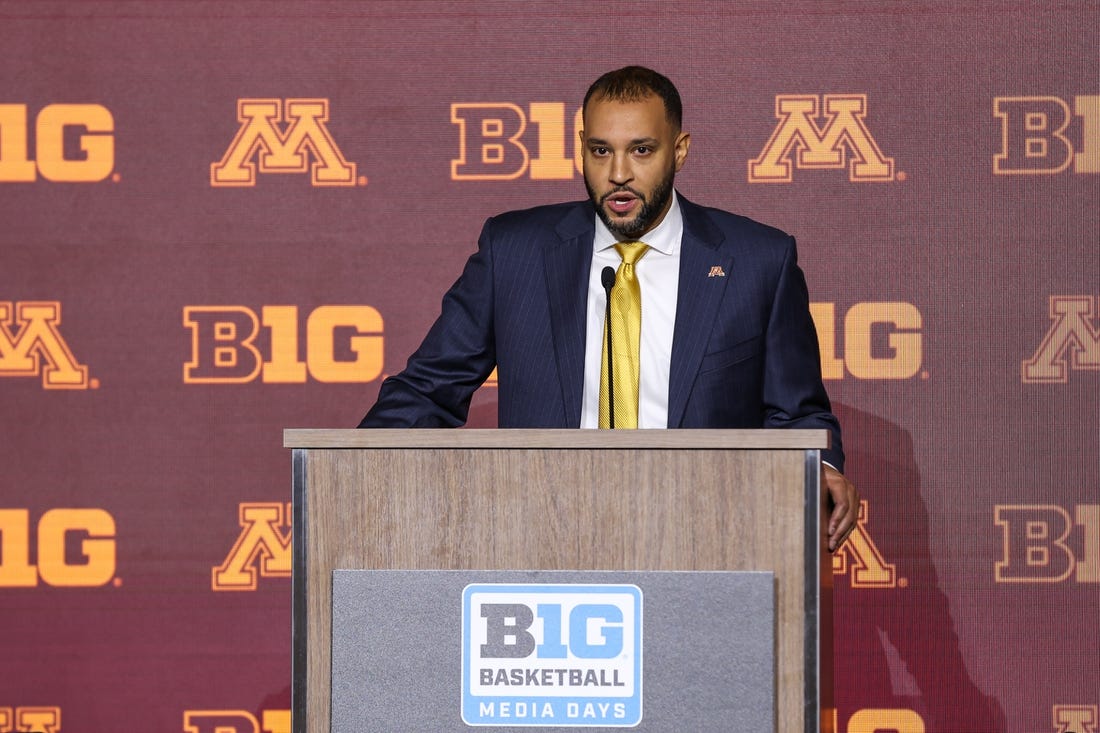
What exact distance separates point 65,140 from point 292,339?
801 millimetres

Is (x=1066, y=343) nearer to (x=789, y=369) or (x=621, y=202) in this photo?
(x=789, y=369)

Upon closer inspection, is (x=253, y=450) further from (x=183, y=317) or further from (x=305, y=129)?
(x=305, y=129)

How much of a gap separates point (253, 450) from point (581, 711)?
6.57 ft

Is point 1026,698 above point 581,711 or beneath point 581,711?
beneath

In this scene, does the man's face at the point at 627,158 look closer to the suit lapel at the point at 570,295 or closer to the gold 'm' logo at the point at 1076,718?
the suit lapel at the point at 570,295

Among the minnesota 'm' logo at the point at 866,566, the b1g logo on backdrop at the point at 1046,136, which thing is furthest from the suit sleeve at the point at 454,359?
the b1g logo on backdrop at the point at 1046,136

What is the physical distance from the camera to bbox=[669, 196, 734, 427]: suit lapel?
208 centimetres

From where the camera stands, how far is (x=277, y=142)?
3.40 meters

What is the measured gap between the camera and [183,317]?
339 centimetres

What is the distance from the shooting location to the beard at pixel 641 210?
2.19 metres

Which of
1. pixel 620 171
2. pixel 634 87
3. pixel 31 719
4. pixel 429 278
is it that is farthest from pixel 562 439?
pixel 31 719

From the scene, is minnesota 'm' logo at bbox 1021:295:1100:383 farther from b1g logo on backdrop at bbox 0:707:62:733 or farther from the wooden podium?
b1g logo on backdrop at bbox 0:707:62:733

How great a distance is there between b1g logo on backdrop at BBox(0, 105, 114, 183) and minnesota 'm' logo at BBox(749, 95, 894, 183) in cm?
170

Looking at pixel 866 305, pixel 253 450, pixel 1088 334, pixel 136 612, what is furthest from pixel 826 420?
pixel 136 612
